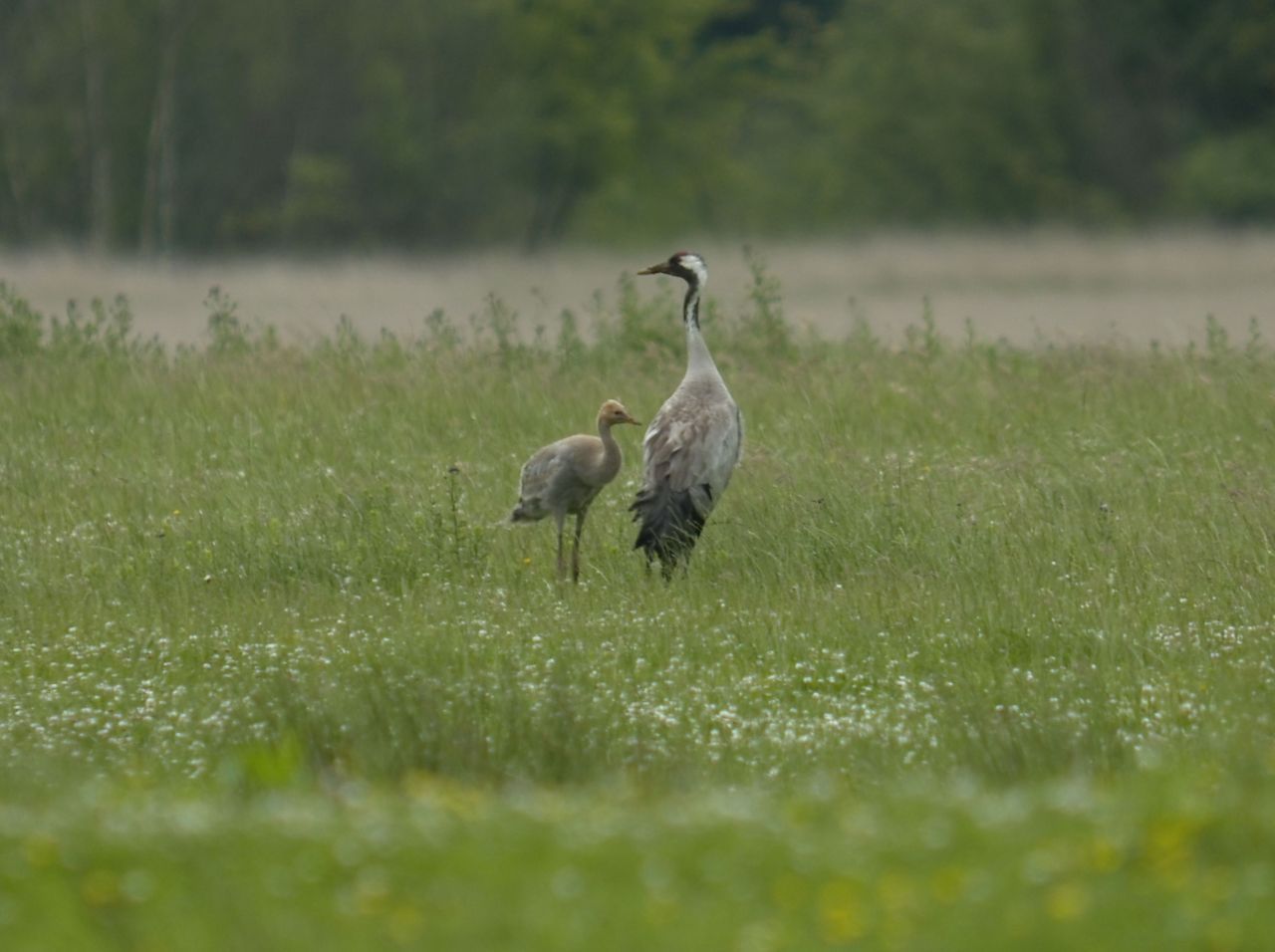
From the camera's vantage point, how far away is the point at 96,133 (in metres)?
41.5

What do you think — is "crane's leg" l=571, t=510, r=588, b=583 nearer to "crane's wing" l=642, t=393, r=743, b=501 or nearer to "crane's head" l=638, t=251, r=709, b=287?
"crane's wing" l=642, t=393, r=743, b=501

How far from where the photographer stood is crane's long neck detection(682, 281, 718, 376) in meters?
11.2

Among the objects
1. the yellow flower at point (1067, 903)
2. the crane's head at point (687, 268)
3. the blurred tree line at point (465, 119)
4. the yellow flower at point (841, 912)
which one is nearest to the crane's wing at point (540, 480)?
the crane's head at point (687, 268)

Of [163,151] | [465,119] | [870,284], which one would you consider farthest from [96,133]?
[870,284]

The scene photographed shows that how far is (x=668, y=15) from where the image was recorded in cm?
4569

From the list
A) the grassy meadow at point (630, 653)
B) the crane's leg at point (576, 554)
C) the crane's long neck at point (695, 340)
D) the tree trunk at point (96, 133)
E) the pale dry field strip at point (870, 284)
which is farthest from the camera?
the tree trunk at point (96, 133)

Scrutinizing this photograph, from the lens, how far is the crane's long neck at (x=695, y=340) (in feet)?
36.7

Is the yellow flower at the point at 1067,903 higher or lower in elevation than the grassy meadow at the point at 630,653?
higher

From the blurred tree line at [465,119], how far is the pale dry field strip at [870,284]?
157 inches

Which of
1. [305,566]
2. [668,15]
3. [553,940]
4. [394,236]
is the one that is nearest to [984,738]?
[553,940]

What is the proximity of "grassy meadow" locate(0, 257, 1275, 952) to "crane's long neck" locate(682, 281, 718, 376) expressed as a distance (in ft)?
2.72

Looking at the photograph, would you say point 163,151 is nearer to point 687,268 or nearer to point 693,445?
point 687,268

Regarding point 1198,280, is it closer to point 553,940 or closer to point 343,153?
point 343,153

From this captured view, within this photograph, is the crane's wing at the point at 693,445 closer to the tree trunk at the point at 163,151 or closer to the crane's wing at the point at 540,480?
the crane's wing at the point at 540,480
